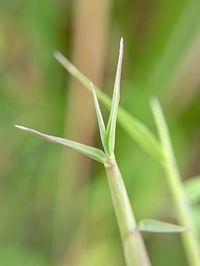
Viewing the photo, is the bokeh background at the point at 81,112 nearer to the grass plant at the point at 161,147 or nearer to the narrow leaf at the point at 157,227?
the grass plant at the point at 161,147

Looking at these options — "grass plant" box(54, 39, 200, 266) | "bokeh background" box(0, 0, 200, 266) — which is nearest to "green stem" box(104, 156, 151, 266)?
"grass plant" box(54, 39, 200, 266)

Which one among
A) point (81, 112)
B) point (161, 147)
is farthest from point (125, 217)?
point (81, 112)

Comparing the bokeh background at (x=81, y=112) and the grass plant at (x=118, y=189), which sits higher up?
the bokeh background at (x=81, y=112)

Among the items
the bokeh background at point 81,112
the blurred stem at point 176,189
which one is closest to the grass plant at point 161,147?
the blurred stem at point 176,189

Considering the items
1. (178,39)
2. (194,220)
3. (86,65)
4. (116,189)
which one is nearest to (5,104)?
(86,65)

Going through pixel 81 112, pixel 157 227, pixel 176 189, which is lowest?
pixel 157 227

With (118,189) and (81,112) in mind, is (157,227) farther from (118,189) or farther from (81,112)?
(81,112)

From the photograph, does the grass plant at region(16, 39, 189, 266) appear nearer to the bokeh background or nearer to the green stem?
the green stem

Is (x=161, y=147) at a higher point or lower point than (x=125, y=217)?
higher
